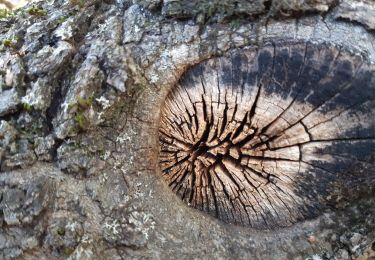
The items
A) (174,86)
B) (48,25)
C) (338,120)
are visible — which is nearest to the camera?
(338,120)

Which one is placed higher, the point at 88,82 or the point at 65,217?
the point at 88,82

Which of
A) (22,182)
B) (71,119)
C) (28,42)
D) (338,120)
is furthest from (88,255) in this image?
(338,120)

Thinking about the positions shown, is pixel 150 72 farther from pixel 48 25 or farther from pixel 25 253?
pixel 25 253

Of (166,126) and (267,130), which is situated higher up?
(267,130)

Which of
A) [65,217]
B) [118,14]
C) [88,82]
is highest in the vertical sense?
[118,14]
